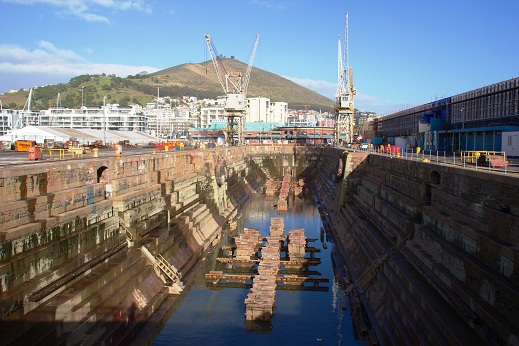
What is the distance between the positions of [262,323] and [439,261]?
10321 mm

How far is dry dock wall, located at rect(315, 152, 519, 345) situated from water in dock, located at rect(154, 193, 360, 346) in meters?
1.43

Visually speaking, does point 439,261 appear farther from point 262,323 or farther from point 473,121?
point 473,121

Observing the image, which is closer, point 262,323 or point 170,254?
point 262,323

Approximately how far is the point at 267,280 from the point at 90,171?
1309 centimetres

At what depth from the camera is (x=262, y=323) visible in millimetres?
26656

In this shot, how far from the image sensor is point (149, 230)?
109 ft

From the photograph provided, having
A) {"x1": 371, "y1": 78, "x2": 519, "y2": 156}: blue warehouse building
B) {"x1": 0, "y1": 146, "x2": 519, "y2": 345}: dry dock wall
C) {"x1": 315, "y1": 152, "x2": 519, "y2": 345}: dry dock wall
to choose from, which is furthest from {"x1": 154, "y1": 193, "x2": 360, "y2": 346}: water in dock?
{"x1": 371, "y1": 78, "x2": 519, "y2": 156}: blue warehouse building

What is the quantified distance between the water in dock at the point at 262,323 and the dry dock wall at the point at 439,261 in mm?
1426

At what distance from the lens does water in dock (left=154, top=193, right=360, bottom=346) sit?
2495 cm

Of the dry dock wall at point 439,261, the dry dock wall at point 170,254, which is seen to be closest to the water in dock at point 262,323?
the dry dock wall at point 170,254

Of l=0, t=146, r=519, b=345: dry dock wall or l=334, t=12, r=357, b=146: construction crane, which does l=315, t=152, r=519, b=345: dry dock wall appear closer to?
l=0, t=146, r=519, b=345: dry dock wall

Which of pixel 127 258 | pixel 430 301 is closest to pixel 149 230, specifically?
pixel 127 258

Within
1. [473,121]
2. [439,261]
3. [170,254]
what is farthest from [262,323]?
[473,121]

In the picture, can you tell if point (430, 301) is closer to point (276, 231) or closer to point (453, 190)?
point (453, 190)
